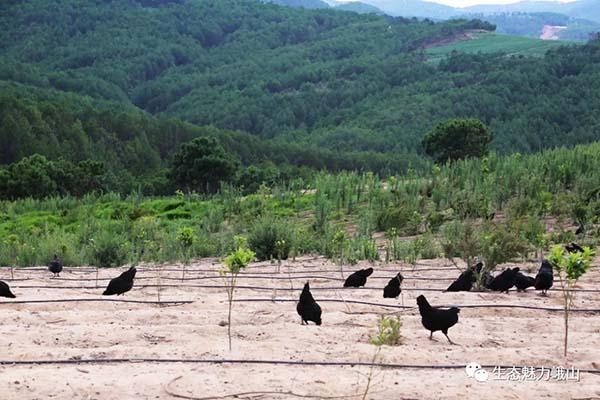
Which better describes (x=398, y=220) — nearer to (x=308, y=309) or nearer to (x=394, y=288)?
(x=394, y=288)

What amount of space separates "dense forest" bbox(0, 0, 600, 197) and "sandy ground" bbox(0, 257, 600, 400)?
22413 millimetres

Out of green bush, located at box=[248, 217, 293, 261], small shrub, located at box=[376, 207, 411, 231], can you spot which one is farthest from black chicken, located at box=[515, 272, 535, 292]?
small shrub, located at box=[376, 207, 411, 231]

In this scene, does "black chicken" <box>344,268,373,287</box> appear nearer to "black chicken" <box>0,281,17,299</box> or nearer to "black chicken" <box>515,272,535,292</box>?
"black chicken" <box>515,272,535,292</box>

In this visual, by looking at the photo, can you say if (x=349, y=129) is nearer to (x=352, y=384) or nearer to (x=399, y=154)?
(x=399, y=154)

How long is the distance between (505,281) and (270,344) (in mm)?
3154

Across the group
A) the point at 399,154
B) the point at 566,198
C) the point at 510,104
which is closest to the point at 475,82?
the point at 510,104

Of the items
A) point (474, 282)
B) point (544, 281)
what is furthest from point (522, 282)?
point (474, 282)

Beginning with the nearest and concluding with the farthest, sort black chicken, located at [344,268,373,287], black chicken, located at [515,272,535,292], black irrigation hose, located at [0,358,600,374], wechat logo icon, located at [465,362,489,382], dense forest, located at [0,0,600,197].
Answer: wechat logo icon, located at [465,362,489,382] → black irrigation hose, located at [0,358,600,374] → black chicken, located at [515,272,535,292] → black chicken, located at [344,268,373,287] → dense forest, located at [0,0,600,197]

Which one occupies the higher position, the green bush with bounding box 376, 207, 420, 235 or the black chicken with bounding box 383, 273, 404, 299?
the black chicken with bounding box 383, 273, 404, 299

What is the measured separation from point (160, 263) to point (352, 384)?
7139mm

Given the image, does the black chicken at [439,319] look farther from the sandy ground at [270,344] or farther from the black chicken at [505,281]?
the black chicken at [505,281]

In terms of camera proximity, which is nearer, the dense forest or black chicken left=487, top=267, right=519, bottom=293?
black chicken left=487, top=267, right=519, bottom=293

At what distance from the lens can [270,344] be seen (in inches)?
206

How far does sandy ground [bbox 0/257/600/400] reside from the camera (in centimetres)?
428
